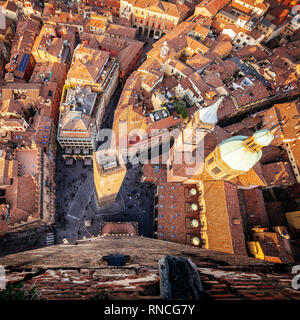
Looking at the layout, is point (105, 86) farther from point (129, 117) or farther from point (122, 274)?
point (122, 274)

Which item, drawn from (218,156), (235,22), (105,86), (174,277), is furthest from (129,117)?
(235,22)

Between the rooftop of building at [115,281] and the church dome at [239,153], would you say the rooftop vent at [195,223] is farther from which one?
the rooftop of building at [115,281]

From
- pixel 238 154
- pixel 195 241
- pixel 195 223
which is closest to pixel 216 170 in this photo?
pixel 238 154

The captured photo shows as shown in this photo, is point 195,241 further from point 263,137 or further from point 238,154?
point 263,137

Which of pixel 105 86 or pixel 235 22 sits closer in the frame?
pixel 105 86

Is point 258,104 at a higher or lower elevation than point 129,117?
higher

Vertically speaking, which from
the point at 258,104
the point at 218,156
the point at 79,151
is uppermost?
the point at 258,104
